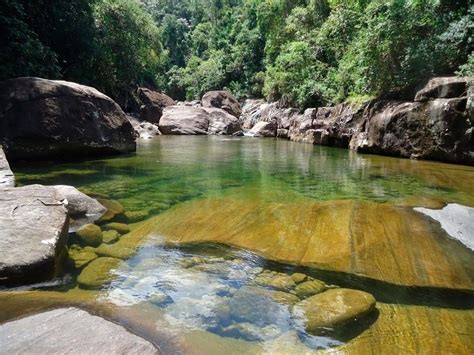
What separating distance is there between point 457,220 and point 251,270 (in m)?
2.80

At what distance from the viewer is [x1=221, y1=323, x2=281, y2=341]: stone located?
2404 millimetres

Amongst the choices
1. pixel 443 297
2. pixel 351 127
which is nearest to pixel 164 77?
pixel 351 127

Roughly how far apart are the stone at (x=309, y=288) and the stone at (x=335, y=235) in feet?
1.09

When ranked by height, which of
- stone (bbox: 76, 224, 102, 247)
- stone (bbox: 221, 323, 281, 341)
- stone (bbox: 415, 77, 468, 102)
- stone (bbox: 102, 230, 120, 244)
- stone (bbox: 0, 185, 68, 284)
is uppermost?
stone (bbox: 415, 77, 468, 102)

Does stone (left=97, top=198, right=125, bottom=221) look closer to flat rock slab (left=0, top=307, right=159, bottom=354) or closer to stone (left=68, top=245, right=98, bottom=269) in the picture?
stone (left=68, top=245, right=98, bottom=269)

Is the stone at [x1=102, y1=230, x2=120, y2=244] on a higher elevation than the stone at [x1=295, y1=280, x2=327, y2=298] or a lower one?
higher

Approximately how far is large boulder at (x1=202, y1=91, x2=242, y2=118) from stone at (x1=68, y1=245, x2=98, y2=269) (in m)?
26.9

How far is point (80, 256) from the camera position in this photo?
3.59 metres

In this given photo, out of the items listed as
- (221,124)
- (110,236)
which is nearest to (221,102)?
(221,124)

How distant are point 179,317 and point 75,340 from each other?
72 centimetres

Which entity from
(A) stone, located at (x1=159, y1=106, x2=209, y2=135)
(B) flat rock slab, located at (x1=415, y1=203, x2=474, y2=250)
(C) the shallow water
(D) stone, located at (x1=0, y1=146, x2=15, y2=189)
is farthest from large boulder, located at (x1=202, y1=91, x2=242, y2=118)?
(B) flat rock slab, located at (x1=415, y1=203, x2=474, y2=250)

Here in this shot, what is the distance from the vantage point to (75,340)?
2.08 m

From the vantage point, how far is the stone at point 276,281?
121 inches

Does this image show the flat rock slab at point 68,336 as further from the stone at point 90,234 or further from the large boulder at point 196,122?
the large boulder at point 196,122
